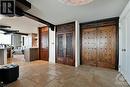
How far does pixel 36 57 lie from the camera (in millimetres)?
7809

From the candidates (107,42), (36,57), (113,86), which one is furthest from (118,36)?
(36,57)

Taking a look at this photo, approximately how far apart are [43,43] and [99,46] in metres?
4.15

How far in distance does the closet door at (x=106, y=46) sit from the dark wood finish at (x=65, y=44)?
1.40m

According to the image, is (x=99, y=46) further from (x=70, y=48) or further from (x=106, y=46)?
(x=70, y=48)

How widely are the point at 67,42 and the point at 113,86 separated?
11.8ft

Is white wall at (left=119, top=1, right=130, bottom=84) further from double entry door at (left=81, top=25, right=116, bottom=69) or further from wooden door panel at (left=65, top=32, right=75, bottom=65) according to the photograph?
wooden door panel at (left=65, top=32, right=75, bottom=65)

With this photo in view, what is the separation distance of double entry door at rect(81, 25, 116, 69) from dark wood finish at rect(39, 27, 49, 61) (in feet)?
9.16

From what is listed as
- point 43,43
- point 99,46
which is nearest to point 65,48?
point 99,46

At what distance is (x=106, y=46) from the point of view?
16.5 feet

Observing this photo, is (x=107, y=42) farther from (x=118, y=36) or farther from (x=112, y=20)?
(x=112, y=20)

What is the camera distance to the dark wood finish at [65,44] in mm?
5781

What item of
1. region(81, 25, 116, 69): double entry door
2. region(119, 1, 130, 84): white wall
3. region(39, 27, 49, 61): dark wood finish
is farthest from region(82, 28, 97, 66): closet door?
region(39, 27, 49, 61): dark wood finish

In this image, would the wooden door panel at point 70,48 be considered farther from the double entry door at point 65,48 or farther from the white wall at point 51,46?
Result: the white wall at point 51,46

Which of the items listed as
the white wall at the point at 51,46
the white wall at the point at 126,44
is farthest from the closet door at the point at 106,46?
the white wall at the point at 51,46
